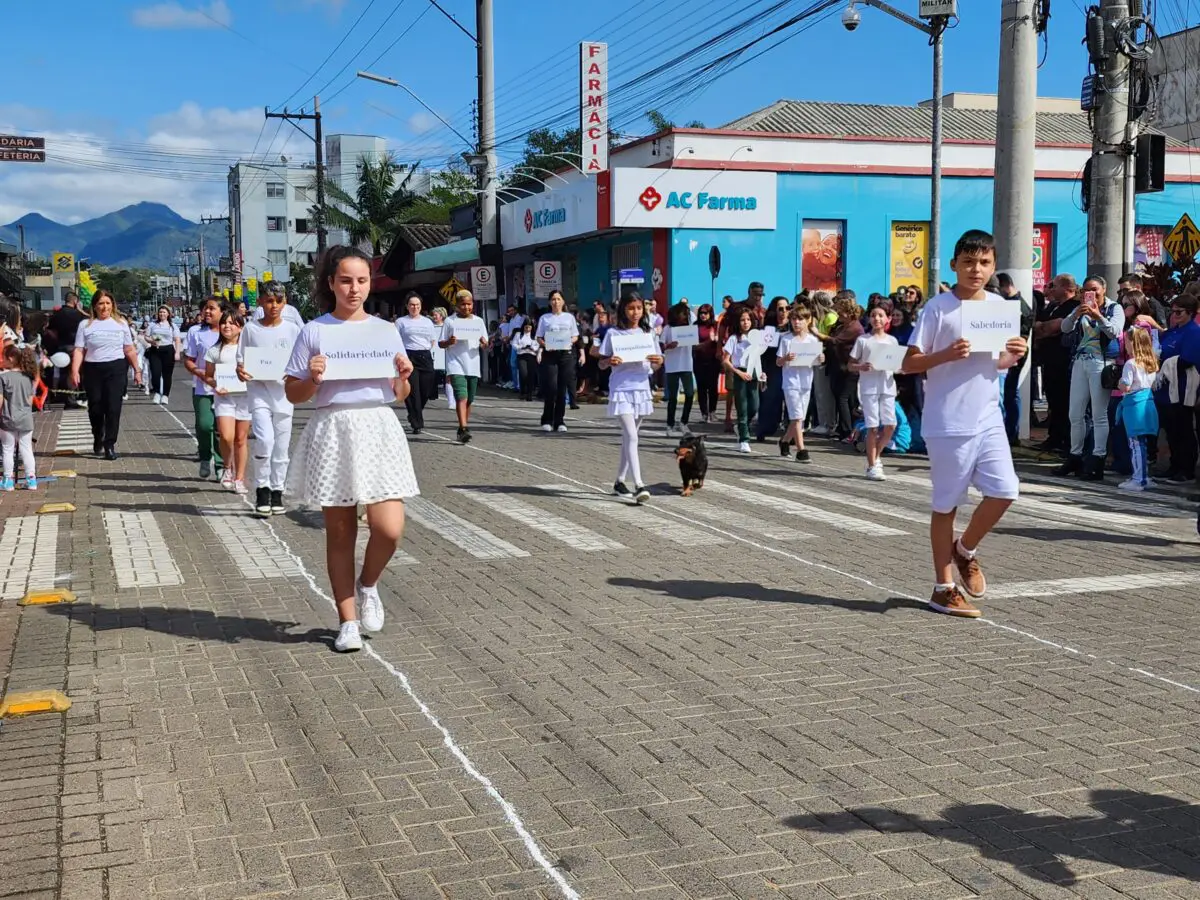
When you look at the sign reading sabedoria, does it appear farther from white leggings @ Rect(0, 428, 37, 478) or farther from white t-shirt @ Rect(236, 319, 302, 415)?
white t-shirt @ Rect(236, 319, 302, 415)

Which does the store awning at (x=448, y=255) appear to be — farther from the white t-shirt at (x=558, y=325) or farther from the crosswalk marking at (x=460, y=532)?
the crosswalk marking at (x=460, y=532)

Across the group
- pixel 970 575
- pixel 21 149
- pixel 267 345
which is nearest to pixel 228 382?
pixel 267 345

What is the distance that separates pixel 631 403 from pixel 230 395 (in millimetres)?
3769

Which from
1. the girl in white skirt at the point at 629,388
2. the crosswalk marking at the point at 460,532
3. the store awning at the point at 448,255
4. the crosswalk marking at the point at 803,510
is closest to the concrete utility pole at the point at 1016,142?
the crosswalk marking at the point at 803,510

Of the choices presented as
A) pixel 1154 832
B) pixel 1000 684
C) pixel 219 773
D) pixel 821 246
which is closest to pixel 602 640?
pixel 1000 684

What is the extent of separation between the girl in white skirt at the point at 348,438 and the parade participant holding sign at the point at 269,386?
4.60 meters

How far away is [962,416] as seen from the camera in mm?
7277

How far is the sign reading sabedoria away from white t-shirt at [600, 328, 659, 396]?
55.4ft

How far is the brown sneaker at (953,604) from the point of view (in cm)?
723

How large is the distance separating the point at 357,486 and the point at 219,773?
185cm

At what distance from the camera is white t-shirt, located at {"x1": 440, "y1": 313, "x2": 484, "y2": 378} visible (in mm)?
17156

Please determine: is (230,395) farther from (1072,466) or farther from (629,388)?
(1072,466)

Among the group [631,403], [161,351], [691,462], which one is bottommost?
[691,462]

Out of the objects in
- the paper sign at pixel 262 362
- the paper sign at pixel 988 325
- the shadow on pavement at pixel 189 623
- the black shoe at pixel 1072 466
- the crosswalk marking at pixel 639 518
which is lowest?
the shadow on pavement at pixel 189 623
